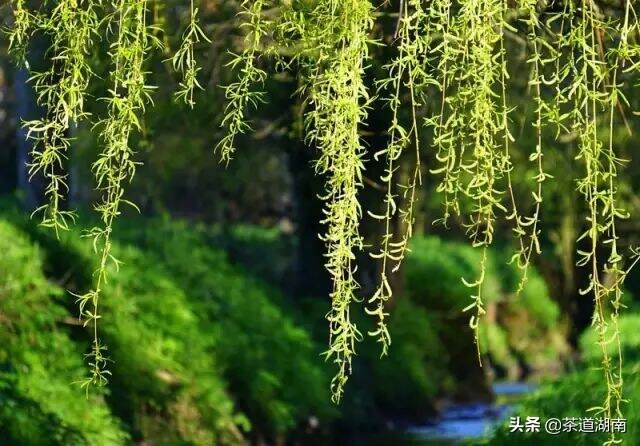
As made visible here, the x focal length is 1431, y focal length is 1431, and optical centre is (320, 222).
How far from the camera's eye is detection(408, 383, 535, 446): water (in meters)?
12.9

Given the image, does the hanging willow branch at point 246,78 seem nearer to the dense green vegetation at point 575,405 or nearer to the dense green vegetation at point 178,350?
the dense green vegetation at point 575,405

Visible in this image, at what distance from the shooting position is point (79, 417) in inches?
303

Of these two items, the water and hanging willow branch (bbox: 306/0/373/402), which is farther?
the water

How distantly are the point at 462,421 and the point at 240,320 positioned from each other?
162 inches

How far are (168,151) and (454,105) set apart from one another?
11.6 meters

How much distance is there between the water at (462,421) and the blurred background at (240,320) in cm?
4

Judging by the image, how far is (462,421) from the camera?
14.3 meters

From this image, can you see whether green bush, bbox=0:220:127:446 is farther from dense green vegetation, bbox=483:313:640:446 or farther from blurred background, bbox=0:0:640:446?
dense green vegetation, bbox=483:313:640:446

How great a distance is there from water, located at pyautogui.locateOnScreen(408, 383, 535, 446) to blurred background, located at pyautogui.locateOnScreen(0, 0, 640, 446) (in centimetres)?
4

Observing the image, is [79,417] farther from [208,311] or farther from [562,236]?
[562,236]

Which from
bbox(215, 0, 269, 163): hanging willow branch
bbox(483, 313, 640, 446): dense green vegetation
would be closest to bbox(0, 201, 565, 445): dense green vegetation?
bbox(483, 313, 640, 446): dense green vegetation

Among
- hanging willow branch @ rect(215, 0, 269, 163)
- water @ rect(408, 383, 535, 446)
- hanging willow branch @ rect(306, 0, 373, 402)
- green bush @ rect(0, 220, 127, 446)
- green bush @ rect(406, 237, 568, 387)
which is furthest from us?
green bush @ rect(406, 237, 568, 387)

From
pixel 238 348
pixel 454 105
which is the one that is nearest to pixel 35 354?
pixel 238 348

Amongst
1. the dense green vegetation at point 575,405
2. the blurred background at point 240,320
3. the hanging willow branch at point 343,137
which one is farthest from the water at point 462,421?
the hanging willow branch at point 343,137
